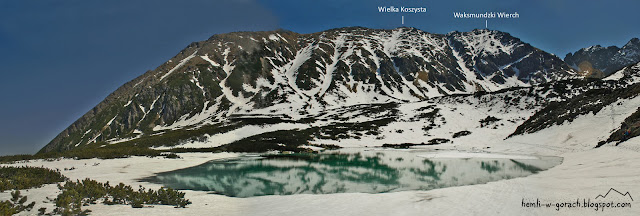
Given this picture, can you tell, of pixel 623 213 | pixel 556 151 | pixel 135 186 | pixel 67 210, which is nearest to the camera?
pixel 623 213

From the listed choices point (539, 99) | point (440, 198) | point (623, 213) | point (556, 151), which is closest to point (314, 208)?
point (440, 198)

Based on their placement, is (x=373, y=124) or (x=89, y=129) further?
(x=89, y=129)

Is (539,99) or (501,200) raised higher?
(539,99)

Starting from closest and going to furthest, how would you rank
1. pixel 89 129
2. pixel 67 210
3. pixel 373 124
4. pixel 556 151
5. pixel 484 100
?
pixel 67 210 < pixel 556 151 < pixel 373 124 < pixel 484 100 < pixel 89 129

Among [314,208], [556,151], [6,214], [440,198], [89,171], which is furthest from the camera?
[556,151]

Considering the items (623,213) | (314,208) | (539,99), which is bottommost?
(314,208)

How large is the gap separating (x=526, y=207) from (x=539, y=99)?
112 metres

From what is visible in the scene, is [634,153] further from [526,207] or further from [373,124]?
[373,124]

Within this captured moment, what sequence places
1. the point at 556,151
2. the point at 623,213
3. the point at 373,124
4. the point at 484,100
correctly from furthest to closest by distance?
the point at 484,100 < the point at 373,124 < the point at 556,151 < the point at 623,213

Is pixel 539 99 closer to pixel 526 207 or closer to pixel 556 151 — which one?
pixel 556 151

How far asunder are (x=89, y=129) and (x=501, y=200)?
210414 millimetres

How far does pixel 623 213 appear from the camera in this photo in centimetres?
975

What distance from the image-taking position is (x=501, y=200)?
15.2 meters

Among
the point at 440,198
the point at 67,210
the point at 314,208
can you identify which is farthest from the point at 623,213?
the point at 67,210
